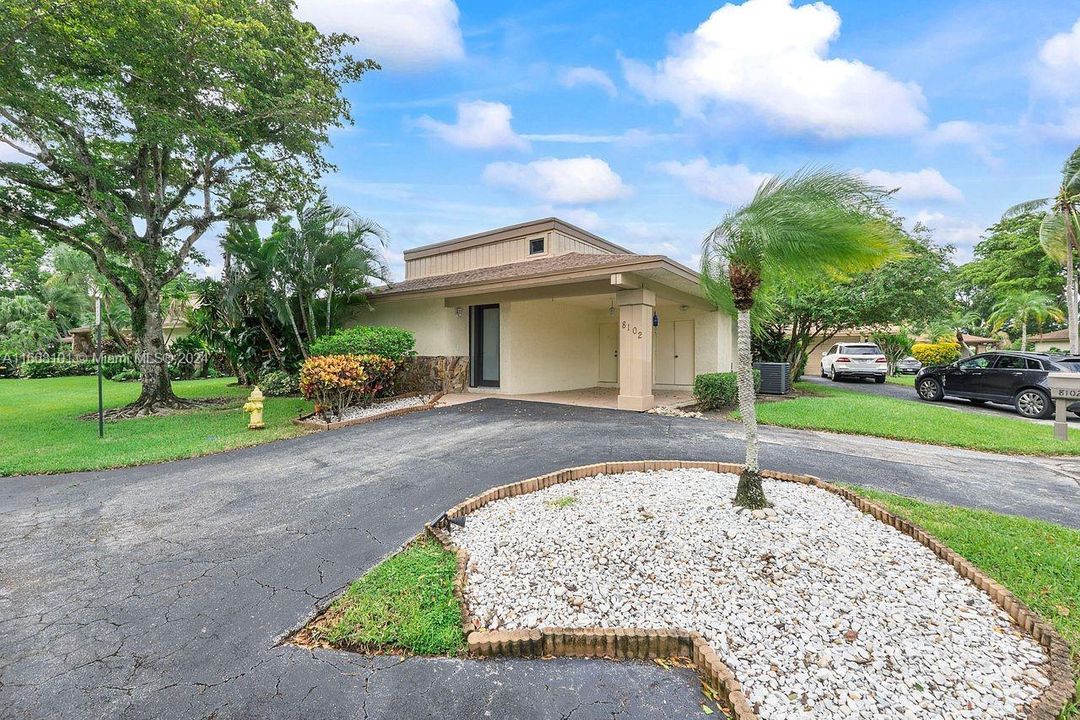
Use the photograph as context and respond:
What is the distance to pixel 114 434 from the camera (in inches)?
313

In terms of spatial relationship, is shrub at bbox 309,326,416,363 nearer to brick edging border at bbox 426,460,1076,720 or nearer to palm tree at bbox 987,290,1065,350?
brick edging border at bbox 426,460,1076,720

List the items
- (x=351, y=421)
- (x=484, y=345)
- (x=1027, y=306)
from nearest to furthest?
(x=351, y=421), (x=484, y=345), (x=1027, y=306)

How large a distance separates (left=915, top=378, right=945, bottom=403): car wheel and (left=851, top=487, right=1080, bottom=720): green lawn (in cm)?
1051

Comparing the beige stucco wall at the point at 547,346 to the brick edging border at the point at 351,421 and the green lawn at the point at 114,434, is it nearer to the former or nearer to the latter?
the brick edging border at the point at 351,421

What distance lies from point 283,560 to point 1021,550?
210 inches

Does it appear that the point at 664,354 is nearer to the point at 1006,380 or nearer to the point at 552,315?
the point at 552,315

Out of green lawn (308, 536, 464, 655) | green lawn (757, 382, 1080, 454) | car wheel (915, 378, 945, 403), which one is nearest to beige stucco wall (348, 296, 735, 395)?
green lawn (757, 382, 1080, 454)

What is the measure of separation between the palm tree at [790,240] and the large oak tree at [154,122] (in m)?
9.50

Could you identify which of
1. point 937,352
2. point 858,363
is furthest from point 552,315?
point 937,352

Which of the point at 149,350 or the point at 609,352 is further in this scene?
the point at 609,352

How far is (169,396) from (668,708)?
1304 cm

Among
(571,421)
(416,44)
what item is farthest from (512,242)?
(571,421)

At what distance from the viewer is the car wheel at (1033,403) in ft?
32.0

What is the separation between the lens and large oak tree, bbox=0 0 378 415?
762cm
